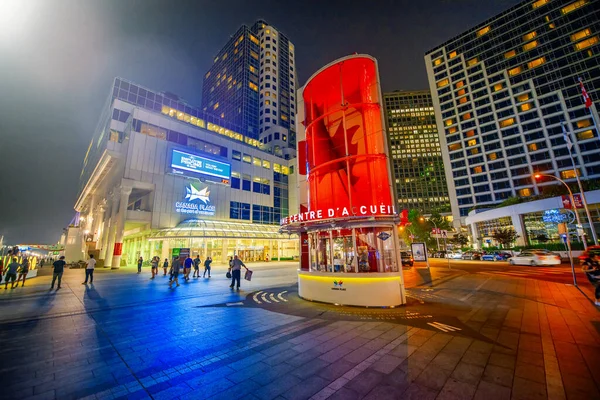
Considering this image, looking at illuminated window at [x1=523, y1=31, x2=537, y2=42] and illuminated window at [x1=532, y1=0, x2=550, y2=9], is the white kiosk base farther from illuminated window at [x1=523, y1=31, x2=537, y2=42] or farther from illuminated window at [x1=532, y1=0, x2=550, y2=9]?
illuminated window at [x1=532, y1=0, x2=550, y2=9]

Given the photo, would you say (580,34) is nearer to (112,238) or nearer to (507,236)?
(507,236)

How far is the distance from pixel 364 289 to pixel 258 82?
91.3 m

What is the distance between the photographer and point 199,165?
4000cm

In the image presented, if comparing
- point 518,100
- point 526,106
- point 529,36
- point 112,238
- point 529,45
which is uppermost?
point 529,36

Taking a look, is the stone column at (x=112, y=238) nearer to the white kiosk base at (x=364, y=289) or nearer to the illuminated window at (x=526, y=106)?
Result: the white kiosk base at (x=364, y=289)

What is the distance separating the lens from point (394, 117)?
365 feet

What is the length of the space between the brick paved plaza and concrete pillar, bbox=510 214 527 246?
42408 millimetres

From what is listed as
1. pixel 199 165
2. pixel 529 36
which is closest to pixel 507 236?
pixel 199 165

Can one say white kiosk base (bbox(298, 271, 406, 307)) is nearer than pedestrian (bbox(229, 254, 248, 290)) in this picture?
Yes

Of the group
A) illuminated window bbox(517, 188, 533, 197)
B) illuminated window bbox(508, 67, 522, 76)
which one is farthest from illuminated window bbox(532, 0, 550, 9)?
illuminated window bbox(517, 188, 533, 197)

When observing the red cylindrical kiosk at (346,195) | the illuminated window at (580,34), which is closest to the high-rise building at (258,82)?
the red cylindrical kiosk at (346,195)

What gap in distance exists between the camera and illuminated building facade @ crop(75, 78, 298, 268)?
3441 centimetres

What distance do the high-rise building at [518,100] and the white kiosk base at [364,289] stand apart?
227 ft

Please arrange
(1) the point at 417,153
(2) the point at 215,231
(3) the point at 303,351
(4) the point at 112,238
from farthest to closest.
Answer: (1) the point at 417,153, (2) the point at 215,231, (4) the point at 112,238, (3) the point at 303,351
